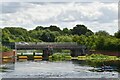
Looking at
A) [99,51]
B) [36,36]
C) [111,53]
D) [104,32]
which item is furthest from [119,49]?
[36,36]

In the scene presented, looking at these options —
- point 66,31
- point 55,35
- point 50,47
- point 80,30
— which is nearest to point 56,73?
point 50,47

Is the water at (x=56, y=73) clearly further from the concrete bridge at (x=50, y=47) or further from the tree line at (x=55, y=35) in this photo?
the tree line at (x=55, y=35)

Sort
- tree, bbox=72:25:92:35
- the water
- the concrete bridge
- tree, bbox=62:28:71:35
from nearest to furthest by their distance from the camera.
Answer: the water
the concrete bridge
tree, bbox=72:25:92:35
tree, bbox=62:28:71:35

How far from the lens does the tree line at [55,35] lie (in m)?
33.8

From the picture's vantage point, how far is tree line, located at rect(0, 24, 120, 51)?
3384cm

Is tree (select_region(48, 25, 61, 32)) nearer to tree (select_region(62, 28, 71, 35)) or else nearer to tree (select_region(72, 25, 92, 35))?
tree (select_region(62, 28, 71, 35))

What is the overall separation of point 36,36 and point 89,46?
1035 cm

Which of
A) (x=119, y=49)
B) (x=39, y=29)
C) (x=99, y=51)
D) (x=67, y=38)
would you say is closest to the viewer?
(x=119, y=49)

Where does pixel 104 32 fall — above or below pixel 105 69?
above

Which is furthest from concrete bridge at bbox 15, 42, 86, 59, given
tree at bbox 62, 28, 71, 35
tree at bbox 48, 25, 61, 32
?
tree at bbox 48, 25, 61, 32

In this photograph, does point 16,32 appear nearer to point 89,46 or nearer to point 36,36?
point 36,36

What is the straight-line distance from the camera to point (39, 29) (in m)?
44.6

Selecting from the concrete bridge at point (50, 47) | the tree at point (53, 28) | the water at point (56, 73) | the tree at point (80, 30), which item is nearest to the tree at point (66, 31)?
the tree at point (53, 28)

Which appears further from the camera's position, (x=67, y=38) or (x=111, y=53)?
(x=67, y=38)
